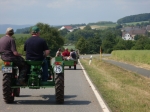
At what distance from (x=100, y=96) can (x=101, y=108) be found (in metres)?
2.53

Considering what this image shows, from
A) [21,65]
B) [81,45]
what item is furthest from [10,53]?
[81,45]

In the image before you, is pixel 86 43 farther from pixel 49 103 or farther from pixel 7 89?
pixel 7 89

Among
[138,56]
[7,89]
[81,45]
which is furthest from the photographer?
[81,45]

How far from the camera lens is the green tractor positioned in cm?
1108

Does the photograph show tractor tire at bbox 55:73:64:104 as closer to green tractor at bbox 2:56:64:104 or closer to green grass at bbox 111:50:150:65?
green tractor at bbox 2:56:64:104

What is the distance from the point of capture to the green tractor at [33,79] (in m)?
11.1

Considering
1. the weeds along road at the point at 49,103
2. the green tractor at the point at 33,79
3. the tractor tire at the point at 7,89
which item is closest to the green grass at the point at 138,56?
the weeds along road at the point at 49,103

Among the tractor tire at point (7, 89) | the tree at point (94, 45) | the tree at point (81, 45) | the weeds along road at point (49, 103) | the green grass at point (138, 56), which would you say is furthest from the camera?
the tree at point (94, 45)

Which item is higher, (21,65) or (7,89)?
(21,65)

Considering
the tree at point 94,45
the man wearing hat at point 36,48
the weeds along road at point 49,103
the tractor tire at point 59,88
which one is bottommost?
the tree at point 94,45

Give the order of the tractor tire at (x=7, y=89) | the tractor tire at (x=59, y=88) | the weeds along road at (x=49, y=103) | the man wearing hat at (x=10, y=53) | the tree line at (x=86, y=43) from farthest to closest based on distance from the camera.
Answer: the tree line at (x=86, y=43) < the tractor tire at (x=59, y=88) < the man wearing hat at (x=10, y=53) < the tractor tire at (x=7, y=89) < the weeds along road at (x=49, y=103)

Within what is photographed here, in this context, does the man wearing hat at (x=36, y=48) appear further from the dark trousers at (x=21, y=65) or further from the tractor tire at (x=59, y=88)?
the tractor tire at (x=59, y=88)

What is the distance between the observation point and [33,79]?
11352 millimetres

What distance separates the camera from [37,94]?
44.7 ft
